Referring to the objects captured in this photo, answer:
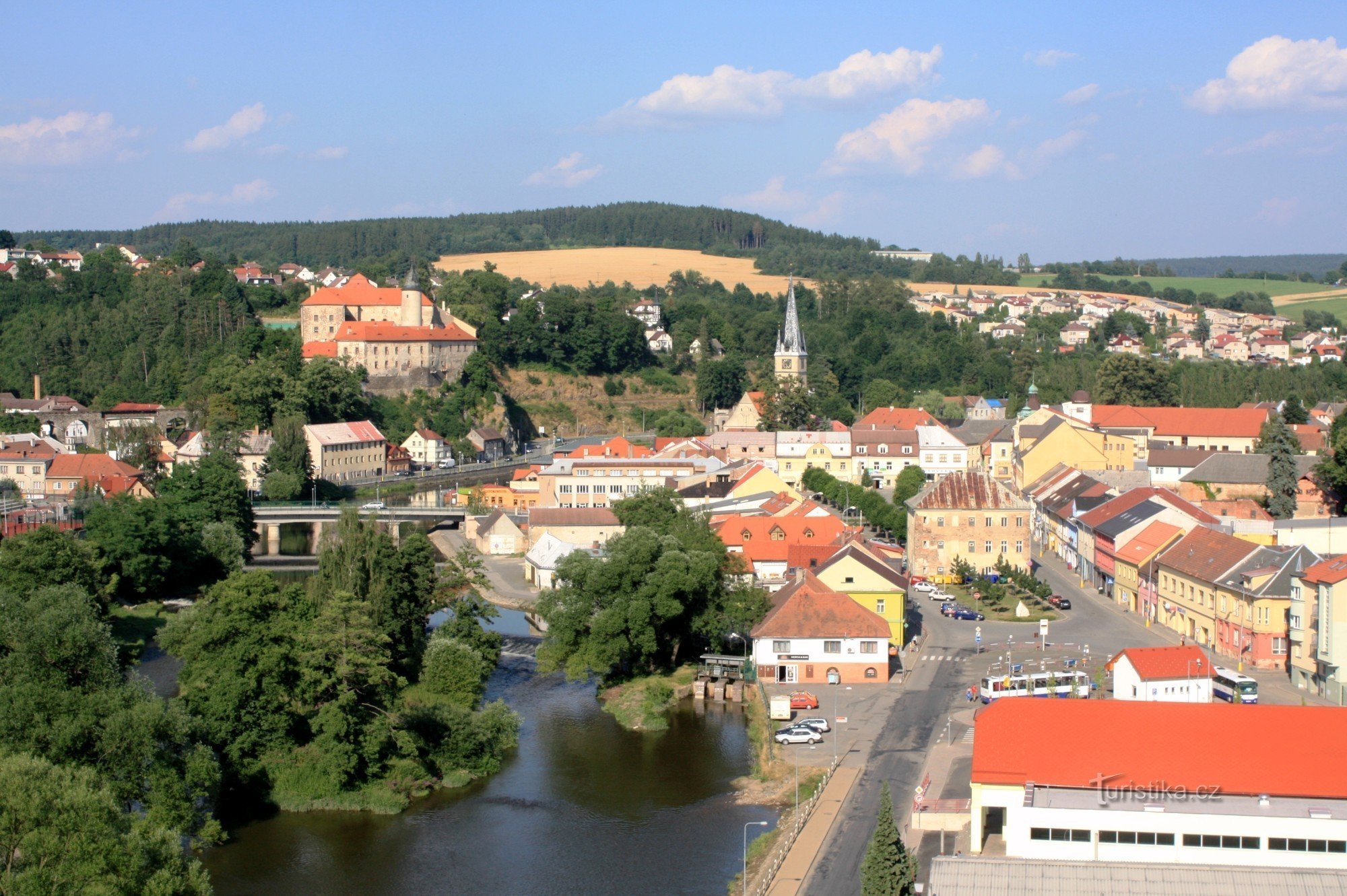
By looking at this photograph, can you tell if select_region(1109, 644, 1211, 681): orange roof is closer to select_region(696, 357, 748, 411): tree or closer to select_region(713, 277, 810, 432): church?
select_region(713, 277, 810, 432): church

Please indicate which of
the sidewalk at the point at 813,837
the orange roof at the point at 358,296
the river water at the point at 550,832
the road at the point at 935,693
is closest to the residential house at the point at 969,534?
the road at the point at 935,693

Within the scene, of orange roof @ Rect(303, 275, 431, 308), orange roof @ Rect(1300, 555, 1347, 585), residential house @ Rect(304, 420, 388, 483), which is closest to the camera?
orange roof @ Rect(1300, 555, 1347, 585)

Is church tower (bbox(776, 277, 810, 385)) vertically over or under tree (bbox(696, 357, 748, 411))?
over

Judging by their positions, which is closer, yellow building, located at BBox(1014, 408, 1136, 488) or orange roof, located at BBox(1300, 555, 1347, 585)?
orange roof, located at BBox(1300, 555, 1347, 585)

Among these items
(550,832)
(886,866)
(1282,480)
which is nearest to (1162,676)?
(886,866)

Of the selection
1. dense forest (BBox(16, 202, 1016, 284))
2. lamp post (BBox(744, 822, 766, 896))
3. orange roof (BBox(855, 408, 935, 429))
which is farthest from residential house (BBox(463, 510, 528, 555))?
dense forest (BBox(16, 202, 1016, 284))

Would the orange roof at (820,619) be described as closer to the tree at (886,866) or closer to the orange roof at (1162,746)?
the orange roof at (1162,746)

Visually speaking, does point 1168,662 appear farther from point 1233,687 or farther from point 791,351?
point 791,351
